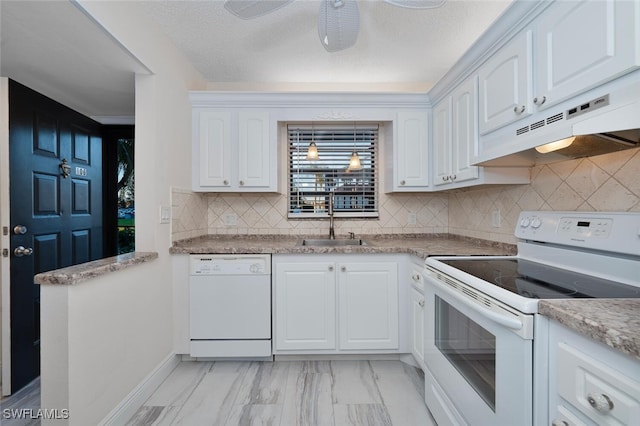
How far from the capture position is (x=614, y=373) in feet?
2.17

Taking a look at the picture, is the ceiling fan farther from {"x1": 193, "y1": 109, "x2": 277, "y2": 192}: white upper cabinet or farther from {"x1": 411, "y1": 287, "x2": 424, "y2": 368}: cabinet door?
→ {"x1": 411, "y1": 287, "x2": 424, "y2": 368}: cabinet door

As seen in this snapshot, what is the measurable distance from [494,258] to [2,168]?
9.82 feet

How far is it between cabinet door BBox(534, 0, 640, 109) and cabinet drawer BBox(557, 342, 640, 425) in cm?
89

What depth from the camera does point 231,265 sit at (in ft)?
6.96

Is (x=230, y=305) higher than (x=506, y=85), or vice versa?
(x=506, y=85)

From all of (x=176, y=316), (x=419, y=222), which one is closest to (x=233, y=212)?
(x=176, y=316)

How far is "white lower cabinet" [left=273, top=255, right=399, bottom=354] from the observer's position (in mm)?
2133

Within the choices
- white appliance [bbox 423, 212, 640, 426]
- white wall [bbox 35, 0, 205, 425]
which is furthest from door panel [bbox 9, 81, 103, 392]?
white appliance [bbox 423, 212, 640, 426]

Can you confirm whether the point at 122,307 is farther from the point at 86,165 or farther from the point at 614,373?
the point at 614,373

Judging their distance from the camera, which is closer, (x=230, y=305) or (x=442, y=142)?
(x=230, y=305)

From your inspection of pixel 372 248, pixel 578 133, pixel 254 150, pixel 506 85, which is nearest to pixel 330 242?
pixel 372 248

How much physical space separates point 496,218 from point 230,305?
6.80ft

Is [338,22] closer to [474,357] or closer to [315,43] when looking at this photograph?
[315,43]

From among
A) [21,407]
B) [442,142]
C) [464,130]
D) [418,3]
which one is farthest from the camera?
[442,142]
